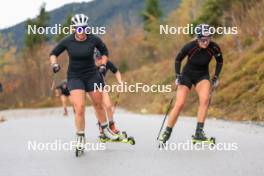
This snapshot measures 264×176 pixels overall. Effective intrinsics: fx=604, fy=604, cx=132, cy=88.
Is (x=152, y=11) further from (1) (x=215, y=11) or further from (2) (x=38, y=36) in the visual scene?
(1) (x=215, y=11)

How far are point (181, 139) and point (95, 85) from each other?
8.00ft

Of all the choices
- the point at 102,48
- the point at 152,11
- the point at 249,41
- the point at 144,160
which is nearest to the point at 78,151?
the point at 144,160

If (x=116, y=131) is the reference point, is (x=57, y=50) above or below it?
above

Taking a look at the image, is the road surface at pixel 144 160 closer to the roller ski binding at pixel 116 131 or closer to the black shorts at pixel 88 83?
the roller ski binding at pixel 116 131

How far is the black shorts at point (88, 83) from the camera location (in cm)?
949

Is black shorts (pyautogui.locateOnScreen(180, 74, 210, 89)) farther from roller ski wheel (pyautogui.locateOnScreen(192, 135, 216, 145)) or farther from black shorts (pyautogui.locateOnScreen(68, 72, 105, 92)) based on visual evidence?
black shorts (pyautogui.locateOnScreen(68, 72, 105, 92))

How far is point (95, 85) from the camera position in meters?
9.67

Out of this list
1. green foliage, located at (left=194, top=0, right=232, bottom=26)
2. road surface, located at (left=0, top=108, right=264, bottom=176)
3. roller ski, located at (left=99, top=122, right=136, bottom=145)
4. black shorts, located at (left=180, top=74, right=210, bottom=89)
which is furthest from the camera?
green foliage, located at (left=194, top=0, right=232, bottom=26)

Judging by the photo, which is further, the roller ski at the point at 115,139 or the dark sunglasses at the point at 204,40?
the roller ski at the point at 115,139

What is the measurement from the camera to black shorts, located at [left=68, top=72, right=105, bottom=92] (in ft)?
31.1

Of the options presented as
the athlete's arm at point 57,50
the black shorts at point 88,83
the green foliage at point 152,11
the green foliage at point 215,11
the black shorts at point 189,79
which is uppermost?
the green foliage at point 152,11

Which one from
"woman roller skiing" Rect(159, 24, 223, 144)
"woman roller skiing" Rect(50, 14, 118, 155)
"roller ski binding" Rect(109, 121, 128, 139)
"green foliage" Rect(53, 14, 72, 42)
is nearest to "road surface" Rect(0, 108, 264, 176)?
"roller ski binding" Rect(109, 121, 128, 139)

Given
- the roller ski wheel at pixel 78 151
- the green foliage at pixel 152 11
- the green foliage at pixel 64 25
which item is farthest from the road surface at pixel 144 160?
the green foliage at pixel 152 11

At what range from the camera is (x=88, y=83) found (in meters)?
9.64
